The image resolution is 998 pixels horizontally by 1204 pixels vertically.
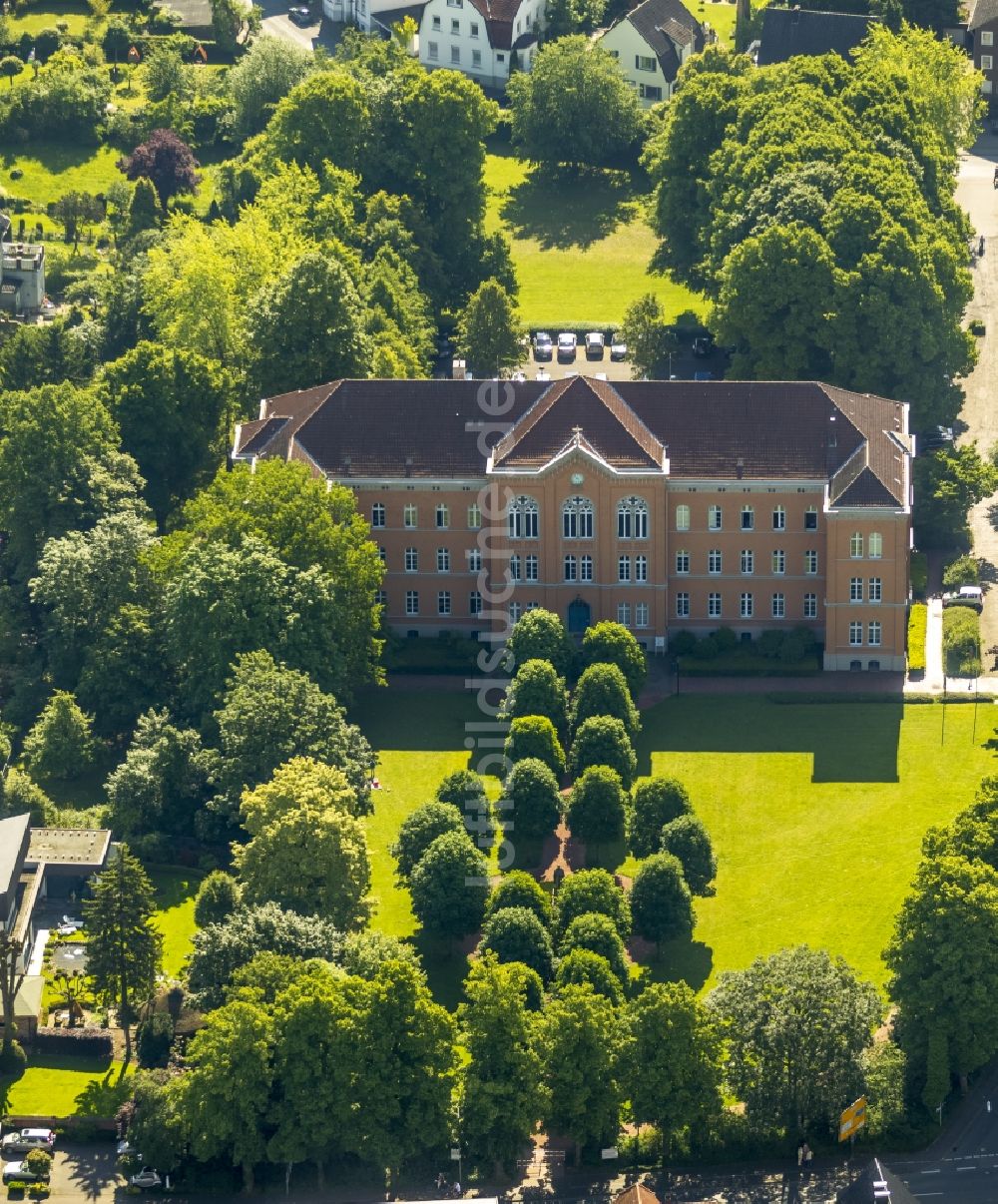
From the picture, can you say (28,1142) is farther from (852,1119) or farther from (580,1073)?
(852,1119)

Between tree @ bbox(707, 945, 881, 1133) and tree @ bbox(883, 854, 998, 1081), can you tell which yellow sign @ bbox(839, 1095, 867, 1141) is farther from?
tree @ bbox(883, 854, 998, 1081)

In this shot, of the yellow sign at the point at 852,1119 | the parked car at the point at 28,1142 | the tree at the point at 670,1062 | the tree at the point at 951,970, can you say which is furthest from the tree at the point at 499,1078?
the parked car at the point at 28,1142

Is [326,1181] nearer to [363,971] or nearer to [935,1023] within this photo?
[363,971]

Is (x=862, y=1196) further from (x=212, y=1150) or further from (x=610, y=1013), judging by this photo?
(x=212, y=1150)

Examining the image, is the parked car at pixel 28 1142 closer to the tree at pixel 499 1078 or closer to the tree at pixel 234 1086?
the tree at pixel 234 1086

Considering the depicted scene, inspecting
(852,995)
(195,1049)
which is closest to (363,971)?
(195,1049)

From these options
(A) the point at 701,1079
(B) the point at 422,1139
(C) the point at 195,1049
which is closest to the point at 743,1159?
(A) the point at 701,1079
